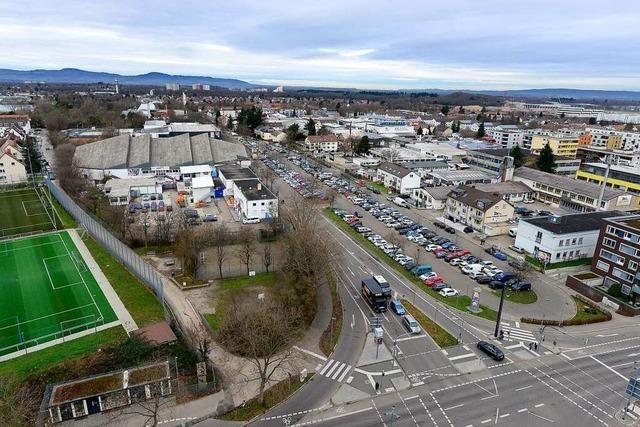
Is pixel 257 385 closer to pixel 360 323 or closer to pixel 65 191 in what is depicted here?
pixel 360 323

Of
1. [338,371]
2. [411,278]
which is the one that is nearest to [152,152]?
[411,278]

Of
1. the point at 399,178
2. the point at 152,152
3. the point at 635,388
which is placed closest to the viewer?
the point at 635,388

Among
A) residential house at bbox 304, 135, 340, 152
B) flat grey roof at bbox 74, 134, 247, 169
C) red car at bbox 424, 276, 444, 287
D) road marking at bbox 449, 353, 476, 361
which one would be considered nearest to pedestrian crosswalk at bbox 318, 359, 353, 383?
road marking at bbox 449, 353, 476, 361

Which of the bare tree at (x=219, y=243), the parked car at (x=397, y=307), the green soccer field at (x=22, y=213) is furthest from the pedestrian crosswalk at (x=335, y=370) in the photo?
the green soccer field at (x=22, y=213)

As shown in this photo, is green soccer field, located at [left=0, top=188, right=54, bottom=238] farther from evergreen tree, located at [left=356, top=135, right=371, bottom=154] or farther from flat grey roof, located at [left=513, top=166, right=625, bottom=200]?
flat grey roof, located at [left=513, top=166, right=625, bottom=200]

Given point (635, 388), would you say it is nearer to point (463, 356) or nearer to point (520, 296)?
point (463, 356)

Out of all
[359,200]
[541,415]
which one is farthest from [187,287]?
[359,200]
